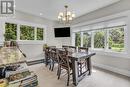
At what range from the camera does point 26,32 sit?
5.88 metres

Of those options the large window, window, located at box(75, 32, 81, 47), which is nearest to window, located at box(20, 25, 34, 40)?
the large window

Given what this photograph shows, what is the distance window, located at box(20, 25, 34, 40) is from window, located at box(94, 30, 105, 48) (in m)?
3.49

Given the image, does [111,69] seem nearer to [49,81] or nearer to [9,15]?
[49,81]

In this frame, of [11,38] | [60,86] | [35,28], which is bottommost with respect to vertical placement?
[60,86]

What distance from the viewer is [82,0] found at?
377cm

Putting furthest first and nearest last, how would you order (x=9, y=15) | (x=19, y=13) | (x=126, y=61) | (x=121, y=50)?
1. (x=19, y=13)
2. (x=9, y=15)
3. (x=121, y=50)
4. (x=126, y=61)

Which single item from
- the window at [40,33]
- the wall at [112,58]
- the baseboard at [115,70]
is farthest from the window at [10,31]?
the baseboard at [115,70]

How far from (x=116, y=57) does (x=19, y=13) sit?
4.73 meters

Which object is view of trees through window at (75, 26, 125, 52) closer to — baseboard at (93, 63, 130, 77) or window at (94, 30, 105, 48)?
window at (94, 30, 105, 48)

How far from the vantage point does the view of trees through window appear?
4.01 m

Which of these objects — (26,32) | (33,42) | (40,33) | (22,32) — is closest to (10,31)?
(22,32)

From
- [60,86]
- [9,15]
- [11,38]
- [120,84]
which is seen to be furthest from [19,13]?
[120,84]

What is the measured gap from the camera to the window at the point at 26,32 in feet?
18.5

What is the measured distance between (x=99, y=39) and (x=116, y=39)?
2.73ft
